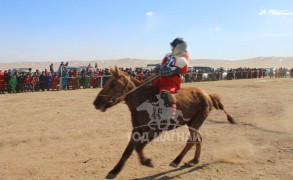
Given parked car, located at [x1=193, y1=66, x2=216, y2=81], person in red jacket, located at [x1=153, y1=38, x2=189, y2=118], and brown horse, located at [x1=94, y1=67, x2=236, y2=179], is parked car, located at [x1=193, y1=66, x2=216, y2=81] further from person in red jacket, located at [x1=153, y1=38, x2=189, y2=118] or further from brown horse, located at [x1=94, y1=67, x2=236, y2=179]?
person in red jacket, located at [x1=153, y1=38, x2=189, y2=118]

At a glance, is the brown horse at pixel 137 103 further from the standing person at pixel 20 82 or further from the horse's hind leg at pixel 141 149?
the standing person at pixel 20 82

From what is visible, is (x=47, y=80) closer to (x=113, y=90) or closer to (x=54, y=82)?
(x=54, y=82)

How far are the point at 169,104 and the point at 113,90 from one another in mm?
1123

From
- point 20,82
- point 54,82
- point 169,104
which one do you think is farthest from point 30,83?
point 169,104

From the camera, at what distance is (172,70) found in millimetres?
6246

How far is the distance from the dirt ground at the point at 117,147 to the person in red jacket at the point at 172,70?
1534mm

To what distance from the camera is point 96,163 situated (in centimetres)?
689

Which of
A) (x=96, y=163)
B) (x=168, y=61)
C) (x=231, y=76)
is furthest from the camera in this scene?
(x=231, y=76)

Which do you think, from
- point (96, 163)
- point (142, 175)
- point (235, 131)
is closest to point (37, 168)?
point (96, 163)

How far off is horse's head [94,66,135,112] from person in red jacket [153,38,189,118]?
2.12ft

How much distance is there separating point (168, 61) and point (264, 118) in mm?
7352

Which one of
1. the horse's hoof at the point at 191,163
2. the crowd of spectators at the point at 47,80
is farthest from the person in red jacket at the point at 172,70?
the crowd of spectators at the point at 47,80

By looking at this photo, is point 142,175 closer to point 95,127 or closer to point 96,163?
point 96,163

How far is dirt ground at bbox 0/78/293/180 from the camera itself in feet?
21.0
